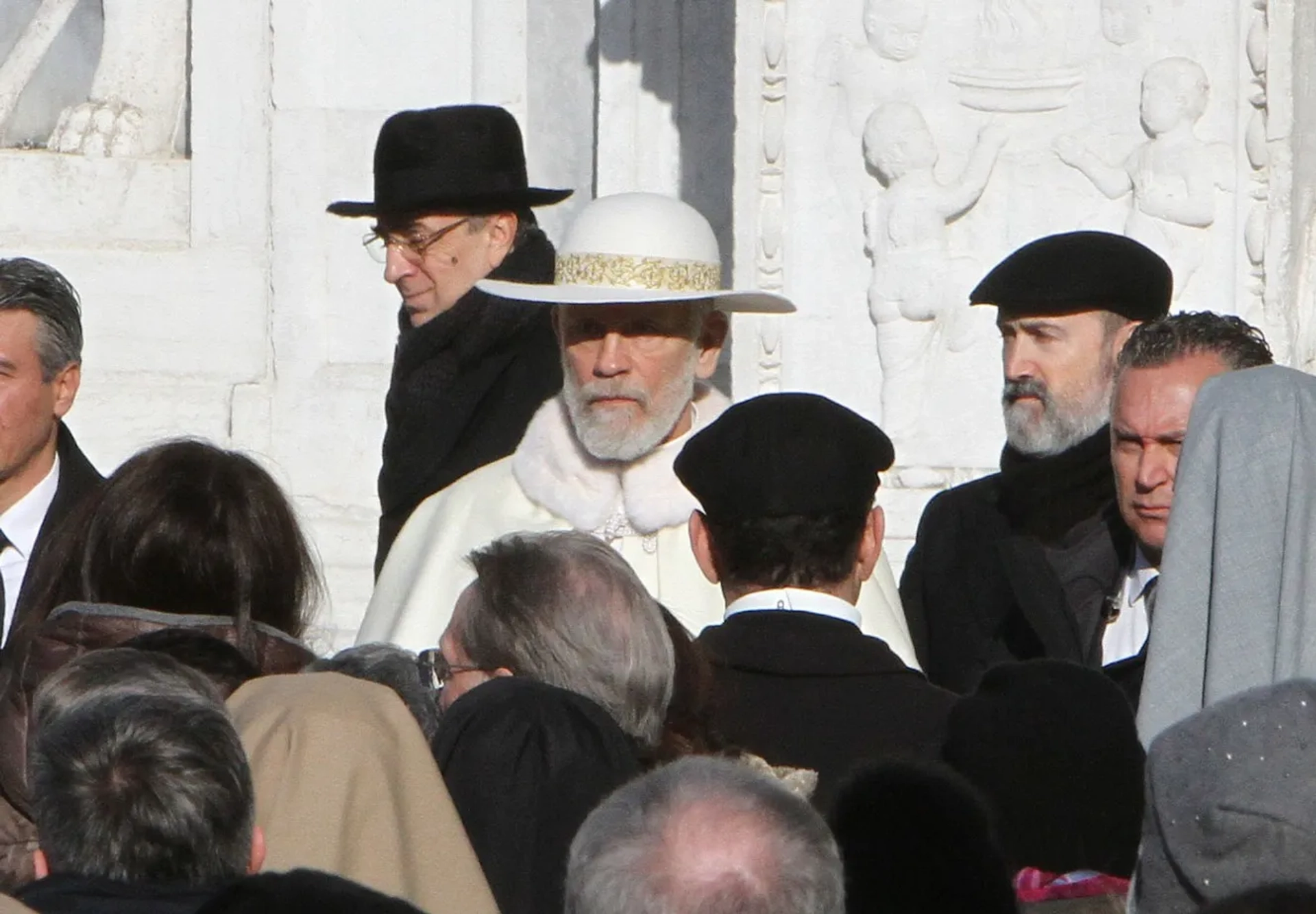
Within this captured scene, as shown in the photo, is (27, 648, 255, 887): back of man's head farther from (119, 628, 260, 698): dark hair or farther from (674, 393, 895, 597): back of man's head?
(674, 393, 895, 597): back of man's head

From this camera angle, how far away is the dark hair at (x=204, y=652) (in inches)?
130

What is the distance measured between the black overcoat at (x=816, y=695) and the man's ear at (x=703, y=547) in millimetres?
170

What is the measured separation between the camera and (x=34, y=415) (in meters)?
4.64

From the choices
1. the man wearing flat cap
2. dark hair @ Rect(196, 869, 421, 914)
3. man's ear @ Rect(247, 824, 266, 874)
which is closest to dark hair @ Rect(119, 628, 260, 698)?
man's ear @ Rect(247, 824, 266, 874)

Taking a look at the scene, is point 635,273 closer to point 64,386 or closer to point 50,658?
point 64,386

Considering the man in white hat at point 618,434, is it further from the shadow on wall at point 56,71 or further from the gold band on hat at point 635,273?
the shadow on wall at point 56,71

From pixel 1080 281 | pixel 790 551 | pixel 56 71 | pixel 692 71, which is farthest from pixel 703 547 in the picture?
pixel 56 71

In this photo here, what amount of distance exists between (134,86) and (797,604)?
16.2ft

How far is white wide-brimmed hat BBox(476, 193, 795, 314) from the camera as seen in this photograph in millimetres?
4781

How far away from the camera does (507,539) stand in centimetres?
350

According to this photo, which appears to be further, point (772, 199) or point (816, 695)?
point (772, 199)

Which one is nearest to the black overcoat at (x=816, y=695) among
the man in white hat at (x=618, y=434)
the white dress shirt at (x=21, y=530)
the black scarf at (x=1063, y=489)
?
the man in white hat at (x=618, y=434)

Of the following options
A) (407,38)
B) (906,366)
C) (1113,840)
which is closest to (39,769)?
(1113,840)

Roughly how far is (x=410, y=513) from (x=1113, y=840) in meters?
2.63
